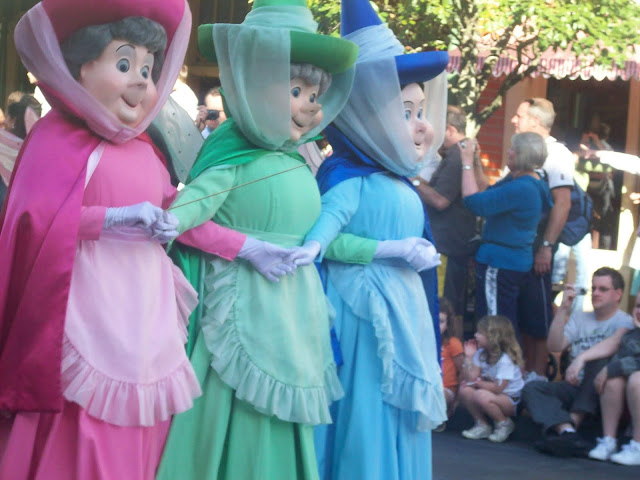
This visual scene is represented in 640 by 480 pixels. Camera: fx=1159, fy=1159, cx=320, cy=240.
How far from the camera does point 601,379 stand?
6.60 meters

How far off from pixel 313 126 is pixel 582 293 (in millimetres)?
3713

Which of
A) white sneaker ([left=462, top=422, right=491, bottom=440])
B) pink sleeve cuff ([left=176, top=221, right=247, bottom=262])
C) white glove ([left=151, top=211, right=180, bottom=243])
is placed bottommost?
white sneaker ([left=462, top=422, right=491, bottom=440])

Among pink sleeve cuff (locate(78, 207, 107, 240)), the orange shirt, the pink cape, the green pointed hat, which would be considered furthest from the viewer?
the orange shirt

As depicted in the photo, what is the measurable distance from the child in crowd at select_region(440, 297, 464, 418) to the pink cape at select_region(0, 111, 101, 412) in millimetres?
3997

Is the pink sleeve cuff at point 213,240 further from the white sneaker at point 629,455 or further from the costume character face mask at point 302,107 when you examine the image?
the white sneaker at point 629,455

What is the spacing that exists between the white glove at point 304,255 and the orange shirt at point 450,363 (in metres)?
3.19

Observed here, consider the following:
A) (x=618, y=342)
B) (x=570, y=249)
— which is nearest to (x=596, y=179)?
(x=570, y=249)

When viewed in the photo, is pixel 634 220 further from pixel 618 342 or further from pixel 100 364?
pixel 100 364

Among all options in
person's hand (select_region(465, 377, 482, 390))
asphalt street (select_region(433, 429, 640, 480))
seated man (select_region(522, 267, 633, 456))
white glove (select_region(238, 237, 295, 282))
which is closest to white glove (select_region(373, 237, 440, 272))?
white glove (select_region(238, 237, 295, 282))

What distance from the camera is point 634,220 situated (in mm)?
10969

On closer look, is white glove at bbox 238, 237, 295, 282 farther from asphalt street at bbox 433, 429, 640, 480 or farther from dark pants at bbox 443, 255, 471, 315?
dark pants at bbox 443, 255, 471, 315

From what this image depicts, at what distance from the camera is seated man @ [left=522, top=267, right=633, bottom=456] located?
6.57m

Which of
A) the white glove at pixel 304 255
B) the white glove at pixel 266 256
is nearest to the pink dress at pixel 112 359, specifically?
the white glove at pixel 266 256

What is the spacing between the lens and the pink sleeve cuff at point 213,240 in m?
3.96
